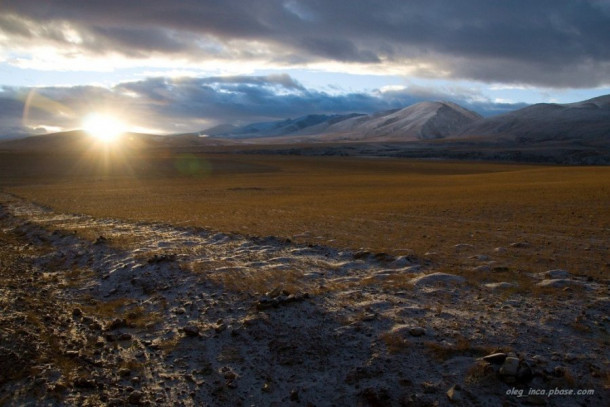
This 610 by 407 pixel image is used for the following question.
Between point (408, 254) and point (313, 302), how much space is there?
13.4ft

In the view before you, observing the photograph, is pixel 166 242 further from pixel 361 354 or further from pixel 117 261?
pixel 361 354

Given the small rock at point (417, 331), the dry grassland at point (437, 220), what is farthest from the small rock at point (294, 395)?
the dry grassland at point (437, 220)

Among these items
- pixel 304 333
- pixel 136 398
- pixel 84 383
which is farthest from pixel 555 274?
pixel 84 383

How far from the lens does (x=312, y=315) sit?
8875mm

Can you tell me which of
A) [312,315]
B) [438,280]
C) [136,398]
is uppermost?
[438,280]

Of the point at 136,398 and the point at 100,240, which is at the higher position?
the point at 100,240

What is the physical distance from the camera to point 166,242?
605 inches

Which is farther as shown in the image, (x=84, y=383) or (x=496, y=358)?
(x=84, y=383)

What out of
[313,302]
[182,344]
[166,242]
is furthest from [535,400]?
[166,242]

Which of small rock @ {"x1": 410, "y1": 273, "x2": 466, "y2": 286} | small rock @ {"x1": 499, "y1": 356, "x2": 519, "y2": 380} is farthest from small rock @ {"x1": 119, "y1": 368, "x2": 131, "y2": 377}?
small rock @ {"x1": 410, "y1": 273, "x2": 466, "y2": 286}

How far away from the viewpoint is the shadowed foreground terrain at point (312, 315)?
6742 millimetres

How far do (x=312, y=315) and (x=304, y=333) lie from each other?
645 millimetres

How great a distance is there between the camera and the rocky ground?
262 inches

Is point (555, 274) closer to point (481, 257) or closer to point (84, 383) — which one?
point (481, 257)
